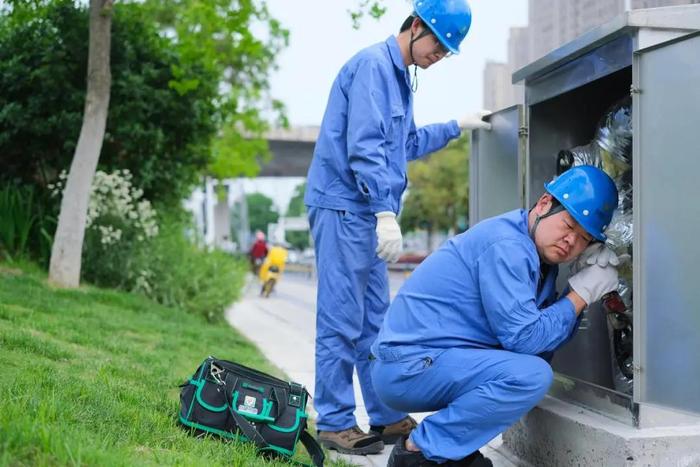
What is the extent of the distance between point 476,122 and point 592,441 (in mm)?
1711

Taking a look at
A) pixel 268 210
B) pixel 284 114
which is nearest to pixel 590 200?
pixel 284 114

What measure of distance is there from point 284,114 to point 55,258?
468 inches

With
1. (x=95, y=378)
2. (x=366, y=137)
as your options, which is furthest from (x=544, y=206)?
(x=95, y=378)

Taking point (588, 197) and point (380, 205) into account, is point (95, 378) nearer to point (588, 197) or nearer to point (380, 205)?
point (380, 205)

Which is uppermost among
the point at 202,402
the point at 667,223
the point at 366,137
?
the point at 366,137

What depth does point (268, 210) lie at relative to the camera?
436 feet

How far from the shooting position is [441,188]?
41000 millimetres

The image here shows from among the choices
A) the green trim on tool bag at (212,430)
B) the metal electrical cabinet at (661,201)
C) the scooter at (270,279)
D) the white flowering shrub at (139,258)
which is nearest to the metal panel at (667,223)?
the metal electrical cabinet at (661,201)

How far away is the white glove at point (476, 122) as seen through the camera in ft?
13.6

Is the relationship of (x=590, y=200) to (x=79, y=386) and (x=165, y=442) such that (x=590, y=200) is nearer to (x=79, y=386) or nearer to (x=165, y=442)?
(x=165, y=442)

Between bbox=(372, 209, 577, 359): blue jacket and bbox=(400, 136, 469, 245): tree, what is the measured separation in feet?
112

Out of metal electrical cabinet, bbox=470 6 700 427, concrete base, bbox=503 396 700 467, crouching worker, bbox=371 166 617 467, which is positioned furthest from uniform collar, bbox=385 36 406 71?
concrete base, bbox=503 396 700 467

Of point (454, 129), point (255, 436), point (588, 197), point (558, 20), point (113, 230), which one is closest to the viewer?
point (588, 197)

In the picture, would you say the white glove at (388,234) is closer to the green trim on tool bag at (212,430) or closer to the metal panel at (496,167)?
the metal panel at (496,167)
